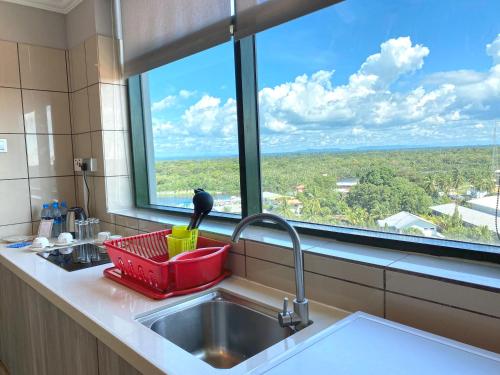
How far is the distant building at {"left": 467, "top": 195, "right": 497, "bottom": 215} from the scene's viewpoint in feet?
3.53

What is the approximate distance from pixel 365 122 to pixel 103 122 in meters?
1.56

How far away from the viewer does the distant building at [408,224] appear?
1.19m

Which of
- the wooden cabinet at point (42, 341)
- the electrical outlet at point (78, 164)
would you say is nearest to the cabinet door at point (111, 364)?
the wooden cabinet at point (42, 341)

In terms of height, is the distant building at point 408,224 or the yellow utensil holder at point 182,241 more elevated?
the distant building at point 408,224

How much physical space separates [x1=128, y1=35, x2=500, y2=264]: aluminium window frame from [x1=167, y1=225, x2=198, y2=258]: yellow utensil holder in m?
0.30

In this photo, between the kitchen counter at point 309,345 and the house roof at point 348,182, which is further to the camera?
the house roof at point 348,182

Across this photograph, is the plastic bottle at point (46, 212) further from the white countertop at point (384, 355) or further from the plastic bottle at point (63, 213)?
the white countertop at point (384, 355)

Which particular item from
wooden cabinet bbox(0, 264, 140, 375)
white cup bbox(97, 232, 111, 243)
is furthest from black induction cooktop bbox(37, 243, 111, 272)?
wooden cabinet bbox(0, 264, 140, 375)

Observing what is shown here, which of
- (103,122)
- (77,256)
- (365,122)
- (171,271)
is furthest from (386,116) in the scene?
(103,122)

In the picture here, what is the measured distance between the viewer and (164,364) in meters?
0.85

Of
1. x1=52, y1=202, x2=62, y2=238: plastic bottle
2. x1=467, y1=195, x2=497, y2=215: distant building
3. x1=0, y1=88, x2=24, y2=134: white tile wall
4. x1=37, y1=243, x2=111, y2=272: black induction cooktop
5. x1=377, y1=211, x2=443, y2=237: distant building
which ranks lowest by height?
x1=37, y1=243, x2=111, y2=272: black induction cooktop

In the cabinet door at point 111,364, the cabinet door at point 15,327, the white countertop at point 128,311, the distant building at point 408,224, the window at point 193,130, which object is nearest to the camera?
the white countertop at point 128,311

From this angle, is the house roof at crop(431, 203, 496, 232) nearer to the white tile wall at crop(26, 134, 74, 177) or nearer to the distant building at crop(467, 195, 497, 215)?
the distant building at crop(467, 195, 497, 215)

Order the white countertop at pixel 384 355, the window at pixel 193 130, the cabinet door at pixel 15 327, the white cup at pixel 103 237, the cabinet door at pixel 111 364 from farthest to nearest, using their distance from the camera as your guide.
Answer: the white cup at pixel 103 237
the window at pixel 193 130
the cabinet door at pixel 15 327
the cabinet door at pixel 111 364
the white countertop at pixel 384 355
